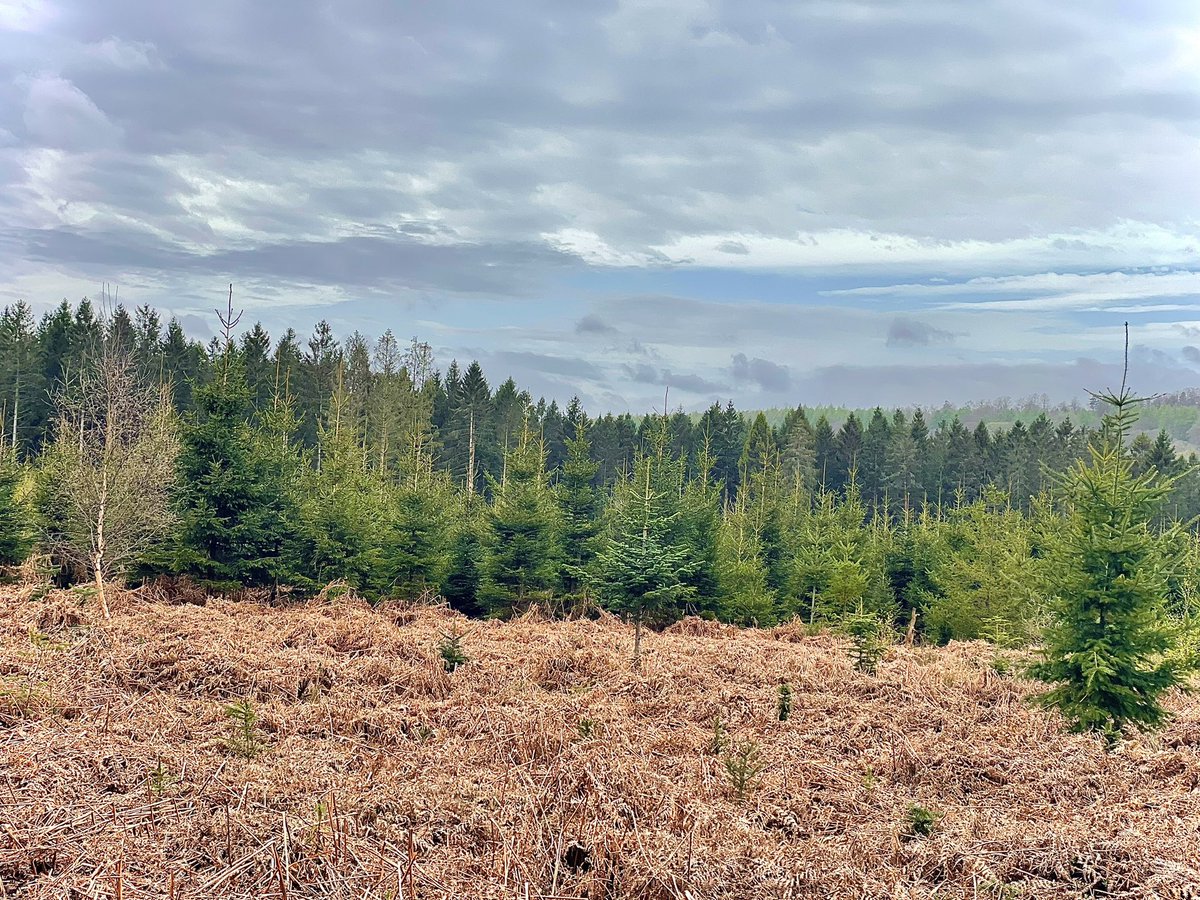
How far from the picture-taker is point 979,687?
13.9 m

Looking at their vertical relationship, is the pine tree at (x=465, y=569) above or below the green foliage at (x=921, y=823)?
below

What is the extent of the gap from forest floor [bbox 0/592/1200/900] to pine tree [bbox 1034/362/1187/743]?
0.66 meters

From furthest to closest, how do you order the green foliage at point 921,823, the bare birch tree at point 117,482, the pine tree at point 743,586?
the pine tree at point 743,586, the bare birch tree at point 117,482, the green foliage at point 921,823

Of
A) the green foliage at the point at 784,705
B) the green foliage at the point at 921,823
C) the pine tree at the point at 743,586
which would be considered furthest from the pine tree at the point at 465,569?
the green foliage at the point at 921,823

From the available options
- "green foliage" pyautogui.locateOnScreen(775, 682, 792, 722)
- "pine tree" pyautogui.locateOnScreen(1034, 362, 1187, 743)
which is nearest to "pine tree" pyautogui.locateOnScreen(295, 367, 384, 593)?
"green foliage" pyautogui.locateOnScreen(775, 682, 792, 722)

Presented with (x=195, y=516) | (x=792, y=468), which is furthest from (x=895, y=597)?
(x=792, y=468)

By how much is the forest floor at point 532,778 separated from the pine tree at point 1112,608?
2.17 ft

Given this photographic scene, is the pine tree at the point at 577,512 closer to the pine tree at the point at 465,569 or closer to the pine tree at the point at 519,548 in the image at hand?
the pine tree at the point at 519,548

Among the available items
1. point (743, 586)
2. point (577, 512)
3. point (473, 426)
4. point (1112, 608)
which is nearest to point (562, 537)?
point (577, 512)

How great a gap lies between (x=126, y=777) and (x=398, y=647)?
7.55 metres

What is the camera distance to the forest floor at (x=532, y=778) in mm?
5199

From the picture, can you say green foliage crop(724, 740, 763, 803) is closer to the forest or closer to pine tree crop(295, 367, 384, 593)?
the forest

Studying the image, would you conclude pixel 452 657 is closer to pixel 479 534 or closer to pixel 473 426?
pixel 479 534

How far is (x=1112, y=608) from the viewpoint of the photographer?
10742 mm
